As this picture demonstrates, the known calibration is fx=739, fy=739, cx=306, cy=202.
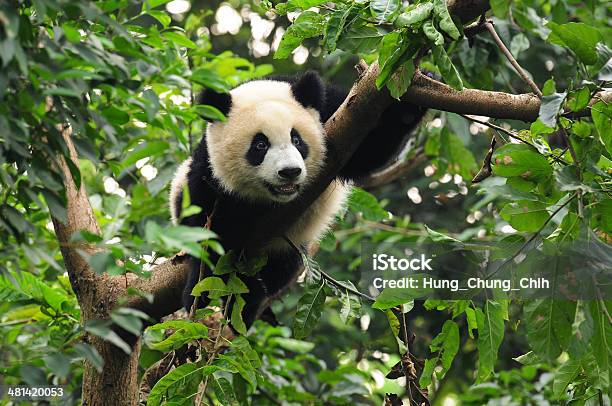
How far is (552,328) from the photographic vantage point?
2828 millimetres

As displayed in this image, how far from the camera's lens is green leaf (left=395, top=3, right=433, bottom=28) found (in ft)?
8.84

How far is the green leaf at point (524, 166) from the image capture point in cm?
296

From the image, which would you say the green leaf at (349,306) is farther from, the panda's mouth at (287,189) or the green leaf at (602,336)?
the green leaf at (602,336)

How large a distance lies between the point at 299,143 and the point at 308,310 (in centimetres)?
102

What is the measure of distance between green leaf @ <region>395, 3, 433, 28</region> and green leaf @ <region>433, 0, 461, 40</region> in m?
0.03

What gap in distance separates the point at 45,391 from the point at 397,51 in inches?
83.6

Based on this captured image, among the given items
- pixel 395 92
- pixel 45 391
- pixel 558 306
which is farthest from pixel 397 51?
pixel 45 391

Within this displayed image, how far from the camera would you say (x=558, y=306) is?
9.26 feet

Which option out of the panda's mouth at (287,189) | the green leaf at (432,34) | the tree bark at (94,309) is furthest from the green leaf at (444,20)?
the tree bark at (94,309)

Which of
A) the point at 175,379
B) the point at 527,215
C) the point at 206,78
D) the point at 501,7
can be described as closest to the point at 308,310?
the point at 175,379

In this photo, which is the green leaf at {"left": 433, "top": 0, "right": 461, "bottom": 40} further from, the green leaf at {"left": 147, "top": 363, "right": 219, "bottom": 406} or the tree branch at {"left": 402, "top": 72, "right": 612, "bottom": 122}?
the green leaf at {"left": 147, "top": 363, "right": 219, "bottom": 406}

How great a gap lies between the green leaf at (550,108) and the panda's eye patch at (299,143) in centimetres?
166

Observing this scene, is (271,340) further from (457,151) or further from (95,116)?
(95,116)

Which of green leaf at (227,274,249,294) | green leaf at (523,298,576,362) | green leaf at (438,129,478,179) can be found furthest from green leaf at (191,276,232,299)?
green leaf at (438,129,478,179)
